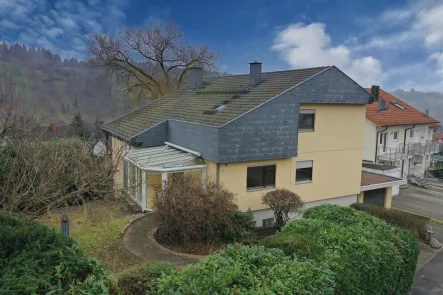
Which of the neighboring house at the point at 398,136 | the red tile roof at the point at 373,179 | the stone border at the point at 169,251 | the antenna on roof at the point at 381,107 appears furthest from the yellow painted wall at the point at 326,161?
the antenna on roof at the point at 381,107

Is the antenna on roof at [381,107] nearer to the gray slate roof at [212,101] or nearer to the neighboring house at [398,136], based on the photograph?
the neighboring house at [398,136]

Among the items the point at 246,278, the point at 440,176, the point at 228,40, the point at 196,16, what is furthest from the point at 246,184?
the point at 440,176

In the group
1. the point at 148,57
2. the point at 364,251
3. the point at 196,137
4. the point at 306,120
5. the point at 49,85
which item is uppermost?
the point at 148,57

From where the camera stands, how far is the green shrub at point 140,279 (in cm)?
520

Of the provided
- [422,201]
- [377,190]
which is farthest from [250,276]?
[422,201]

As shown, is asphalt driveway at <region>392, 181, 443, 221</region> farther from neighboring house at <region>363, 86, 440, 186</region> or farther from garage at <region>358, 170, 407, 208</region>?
garage at <region>358, 170, 407, 208</region>

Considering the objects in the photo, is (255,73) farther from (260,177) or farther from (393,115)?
(393,115)

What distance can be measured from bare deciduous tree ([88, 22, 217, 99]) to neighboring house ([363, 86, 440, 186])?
1778 centimetres

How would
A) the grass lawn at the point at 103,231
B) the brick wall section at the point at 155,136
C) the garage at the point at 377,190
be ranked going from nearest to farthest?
the grass lawn at the point at 103,231 → the brick wall section at the point at 155,136 → the garage at the point at 377,190

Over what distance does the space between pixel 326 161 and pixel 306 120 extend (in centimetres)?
286

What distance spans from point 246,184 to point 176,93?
43.7 ft

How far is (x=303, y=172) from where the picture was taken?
18.0 meters

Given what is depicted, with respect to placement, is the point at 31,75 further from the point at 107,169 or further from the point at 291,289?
the point at 291,289

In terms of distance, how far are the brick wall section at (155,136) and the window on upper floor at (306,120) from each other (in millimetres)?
7659
